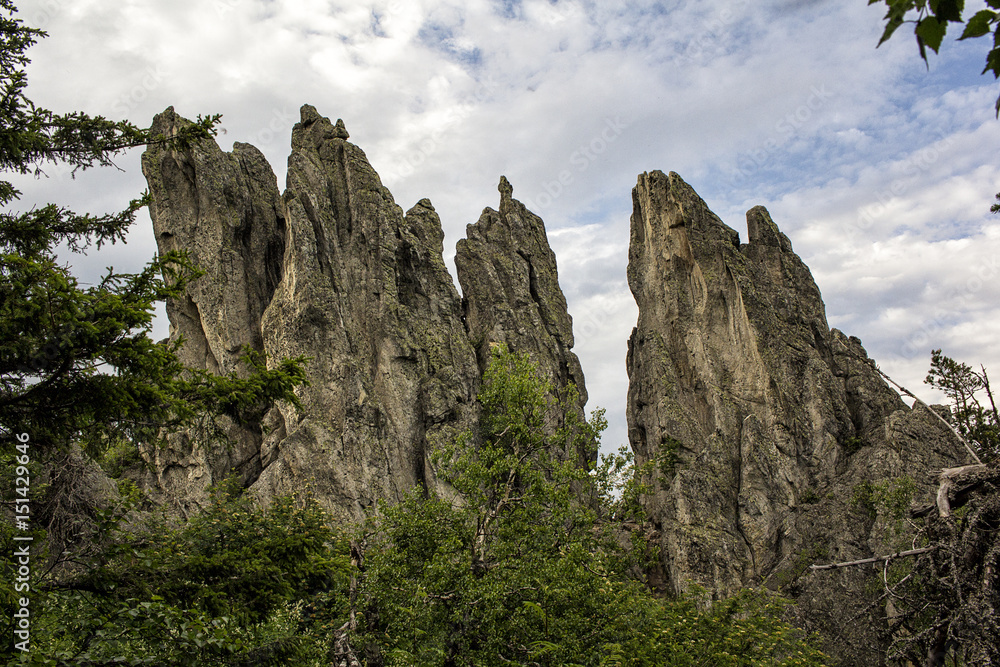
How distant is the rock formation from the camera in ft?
98.2

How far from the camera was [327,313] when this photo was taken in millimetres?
32188

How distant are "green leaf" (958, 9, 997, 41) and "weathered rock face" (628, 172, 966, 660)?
28.6 metres

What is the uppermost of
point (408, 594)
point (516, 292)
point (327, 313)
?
point (516, 292)

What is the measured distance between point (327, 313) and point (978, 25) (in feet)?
104

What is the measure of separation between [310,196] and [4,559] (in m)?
30.3

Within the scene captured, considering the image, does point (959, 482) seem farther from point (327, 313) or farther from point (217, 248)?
point (217, 248)

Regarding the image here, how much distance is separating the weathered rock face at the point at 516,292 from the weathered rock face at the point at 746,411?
5.44m

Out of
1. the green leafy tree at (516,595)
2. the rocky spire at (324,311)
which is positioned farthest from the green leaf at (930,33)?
the rocky spire at (324,311)

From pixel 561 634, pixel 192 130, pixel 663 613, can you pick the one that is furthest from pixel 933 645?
pixel 663 613

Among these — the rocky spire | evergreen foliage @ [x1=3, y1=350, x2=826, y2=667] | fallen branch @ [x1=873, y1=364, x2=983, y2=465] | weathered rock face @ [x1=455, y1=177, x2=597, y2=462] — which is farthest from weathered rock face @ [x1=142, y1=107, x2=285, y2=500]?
fallen branch @ [x1=873, y1=364, x2=983, y2=465]

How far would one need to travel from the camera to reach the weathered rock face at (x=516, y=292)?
132 ft

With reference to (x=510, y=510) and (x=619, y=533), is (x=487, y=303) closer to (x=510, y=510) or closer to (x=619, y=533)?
(x=619, y=533)

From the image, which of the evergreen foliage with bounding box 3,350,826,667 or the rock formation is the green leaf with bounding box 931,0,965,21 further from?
the rock formation

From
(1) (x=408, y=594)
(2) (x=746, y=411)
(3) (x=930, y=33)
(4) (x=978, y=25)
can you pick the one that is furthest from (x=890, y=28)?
(2) (x=746, y=411)
